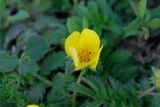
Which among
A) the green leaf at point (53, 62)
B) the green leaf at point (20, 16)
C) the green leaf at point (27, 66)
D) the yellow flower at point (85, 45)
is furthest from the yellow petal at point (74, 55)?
the green leaf at point (20, 16)

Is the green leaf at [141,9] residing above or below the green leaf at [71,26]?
above

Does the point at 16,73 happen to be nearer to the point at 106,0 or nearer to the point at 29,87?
the point at 29,87

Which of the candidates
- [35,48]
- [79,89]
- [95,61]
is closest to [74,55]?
[95,61]

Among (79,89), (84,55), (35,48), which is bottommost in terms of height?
(79,89)

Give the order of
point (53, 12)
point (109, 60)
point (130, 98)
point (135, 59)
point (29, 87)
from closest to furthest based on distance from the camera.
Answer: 1. point (130, 98)
2. point (29, 87)
3. point (109, 60)
4. point (135, 59)
5. point (53, 12)

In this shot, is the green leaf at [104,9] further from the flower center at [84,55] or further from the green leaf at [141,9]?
the flower center at [84,55]

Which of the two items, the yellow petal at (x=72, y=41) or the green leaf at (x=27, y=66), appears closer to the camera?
the yellow petal at (x=72, y=41)

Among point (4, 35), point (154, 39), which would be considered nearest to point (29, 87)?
point (4, 35)

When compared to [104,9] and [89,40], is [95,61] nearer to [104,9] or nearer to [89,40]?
[89,40]
